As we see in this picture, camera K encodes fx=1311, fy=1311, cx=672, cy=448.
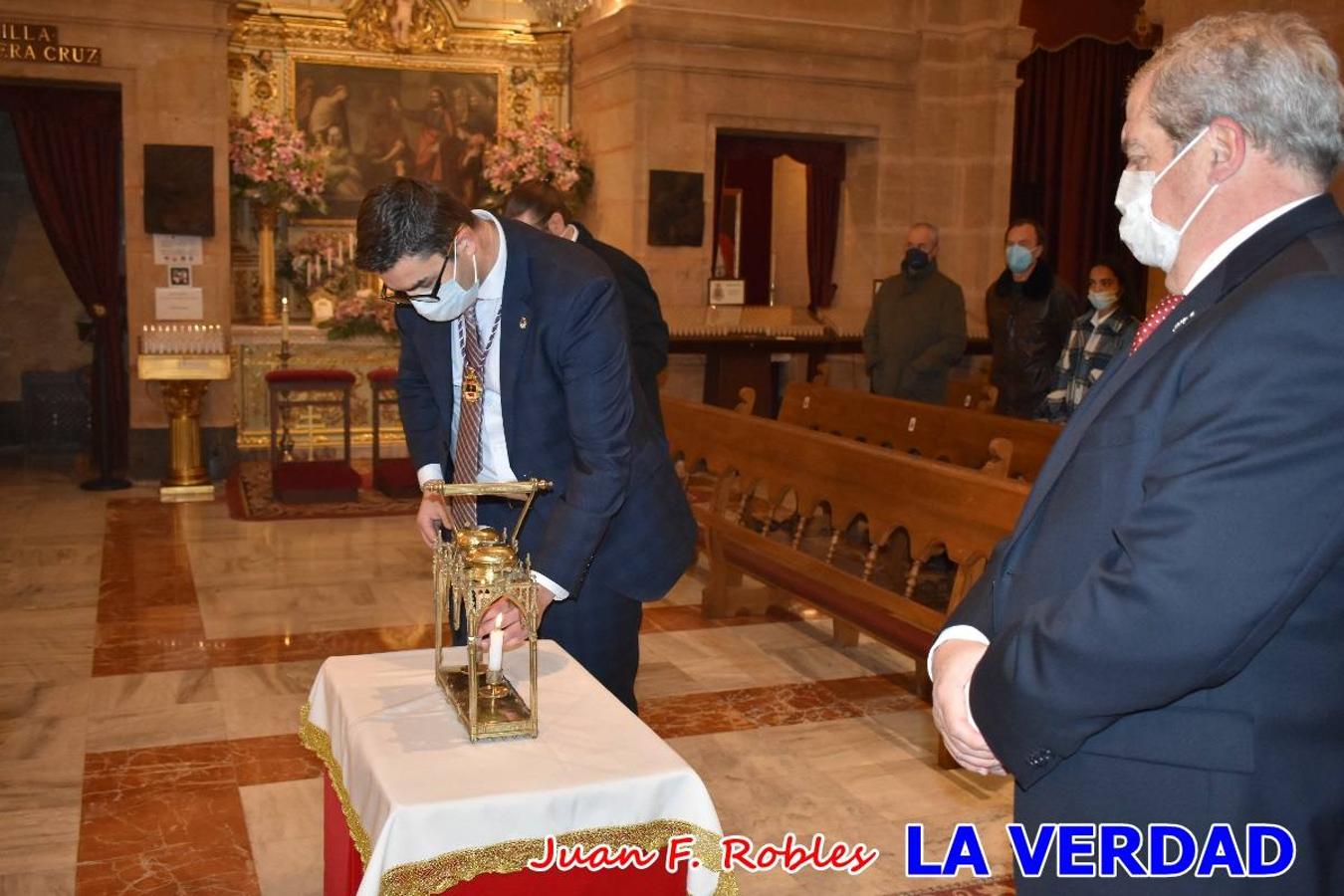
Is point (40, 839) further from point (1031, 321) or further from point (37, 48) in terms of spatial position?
point (37, 48)

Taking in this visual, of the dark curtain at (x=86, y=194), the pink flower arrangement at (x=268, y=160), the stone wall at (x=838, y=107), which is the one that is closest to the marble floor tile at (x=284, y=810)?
the dark curtain at (x=86, y=194)

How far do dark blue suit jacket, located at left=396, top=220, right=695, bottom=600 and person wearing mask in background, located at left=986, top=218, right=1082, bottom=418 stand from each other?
4.25 metres

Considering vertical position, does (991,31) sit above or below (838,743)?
above

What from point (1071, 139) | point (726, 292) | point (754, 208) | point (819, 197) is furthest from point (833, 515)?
point (1071, 139)

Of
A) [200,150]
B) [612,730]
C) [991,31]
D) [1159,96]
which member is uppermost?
[991,31]

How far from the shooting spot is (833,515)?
5066 mm

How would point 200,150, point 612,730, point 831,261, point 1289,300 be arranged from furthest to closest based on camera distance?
1. point 831,261
2. point 200,150
3. point 612,730
4. point 1289,300

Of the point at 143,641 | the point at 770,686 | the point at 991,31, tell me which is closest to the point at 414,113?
the point at 991,31

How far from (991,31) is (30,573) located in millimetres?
8812

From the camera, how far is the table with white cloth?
75.4 inches

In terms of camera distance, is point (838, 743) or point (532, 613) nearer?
point (532, 613)

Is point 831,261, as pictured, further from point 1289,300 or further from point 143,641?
point 1289,300

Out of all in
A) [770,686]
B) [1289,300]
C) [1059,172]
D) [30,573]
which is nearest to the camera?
[1289,300]

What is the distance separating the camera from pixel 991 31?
A: 1140 centimetres
